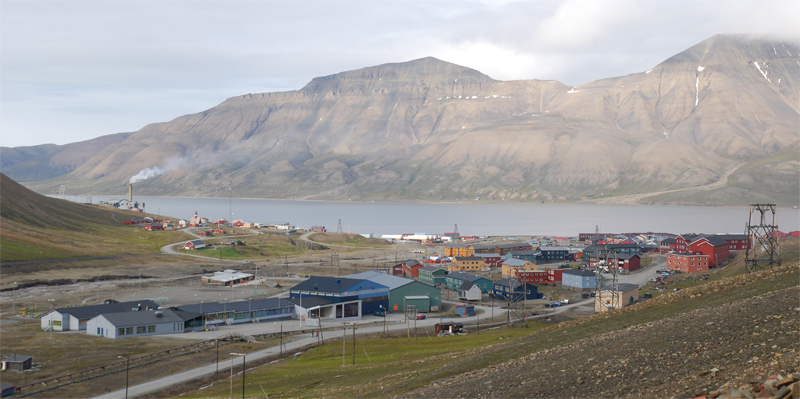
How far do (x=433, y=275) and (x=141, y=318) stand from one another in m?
44.5

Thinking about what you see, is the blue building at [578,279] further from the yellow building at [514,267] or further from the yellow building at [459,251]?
the yellow building at [459,251]

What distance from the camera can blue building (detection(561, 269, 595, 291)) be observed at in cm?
7844

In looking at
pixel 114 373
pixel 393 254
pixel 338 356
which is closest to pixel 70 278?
pixel 114 373

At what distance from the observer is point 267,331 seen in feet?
175

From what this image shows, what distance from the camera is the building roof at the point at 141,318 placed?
166ft

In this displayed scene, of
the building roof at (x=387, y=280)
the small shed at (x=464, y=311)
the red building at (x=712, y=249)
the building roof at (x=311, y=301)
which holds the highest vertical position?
the red building at (x=712, y=249)

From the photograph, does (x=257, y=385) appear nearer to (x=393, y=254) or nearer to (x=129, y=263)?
(x=129, y=263)

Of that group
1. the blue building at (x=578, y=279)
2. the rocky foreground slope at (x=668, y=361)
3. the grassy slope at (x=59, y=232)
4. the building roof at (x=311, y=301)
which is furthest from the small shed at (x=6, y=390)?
the blue building at (x=578, y=279)

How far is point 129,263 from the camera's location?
96750 millimetres

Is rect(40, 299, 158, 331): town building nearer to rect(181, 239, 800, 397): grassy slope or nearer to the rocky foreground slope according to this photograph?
rect(181, 239, 800, 397): grassy slope

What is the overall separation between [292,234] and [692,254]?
105 metres

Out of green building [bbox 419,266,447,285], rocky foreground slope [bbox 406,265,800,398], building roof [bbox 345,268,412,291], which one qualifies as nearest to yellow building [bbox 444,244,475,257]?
green building [bbox 419,266,447,285]

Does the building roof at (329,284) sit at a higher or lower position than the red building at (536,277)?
higher

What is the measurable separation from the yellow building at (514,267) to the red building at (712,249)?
26664 mm
